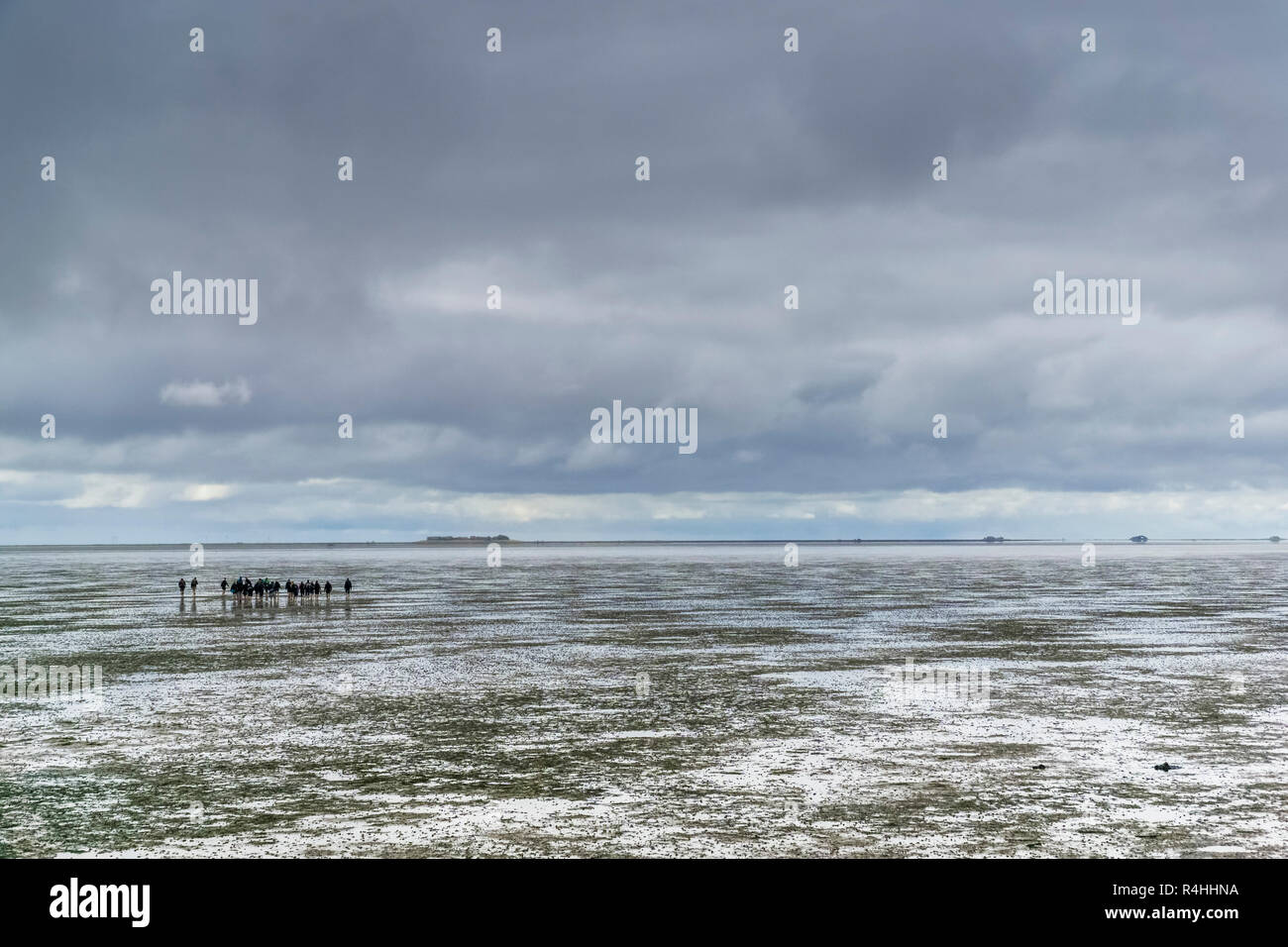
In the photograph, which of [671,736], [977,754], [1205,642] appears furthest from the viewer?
[1205,642]

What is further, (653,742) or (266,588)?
(266,588)

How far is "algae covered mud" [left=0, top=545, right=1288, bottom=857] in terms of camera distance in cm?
1238

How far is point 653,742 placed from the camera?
1797 cm

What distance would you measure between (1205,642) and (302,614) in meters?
41.2

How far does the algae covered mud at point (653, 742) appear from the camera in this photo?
12375 mm

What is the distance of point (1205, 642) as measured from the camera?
112 ft

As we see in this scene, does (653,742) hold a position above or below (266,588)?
above

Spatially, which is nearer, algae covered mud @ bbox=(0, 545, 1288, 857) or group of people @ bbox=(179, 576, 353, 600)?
algae covered mud @ bbox=(0, 545, 1288, 857)

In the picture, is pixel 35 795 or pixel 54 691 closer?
A: pixel 35 795

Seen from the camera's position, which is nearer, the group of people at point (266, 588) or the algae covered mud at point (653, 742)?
the algae covered mud at point (653, 742)

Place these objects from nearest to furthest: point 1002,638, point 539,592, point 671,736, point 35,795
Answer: point 35,795
point 671,736
point 1002,638
point 539,592
